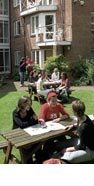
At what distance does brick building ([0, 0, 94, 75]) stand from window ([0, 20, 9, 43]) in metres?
4.22

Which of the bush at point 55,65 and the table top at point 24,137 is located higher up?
the bush at point 55,65

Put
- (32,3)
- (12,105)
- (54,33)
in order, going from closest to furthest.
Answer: (12,105), (54,33), (32,3)

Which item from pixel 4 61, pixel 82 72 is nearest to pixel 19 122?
pixel 82 72

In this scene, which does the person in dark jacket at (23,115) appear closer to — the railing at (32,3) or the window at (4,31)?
the railing at (32,3)

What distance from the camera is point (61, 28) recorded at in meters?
25.4

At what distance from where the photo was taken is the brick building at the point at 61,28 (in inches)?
982

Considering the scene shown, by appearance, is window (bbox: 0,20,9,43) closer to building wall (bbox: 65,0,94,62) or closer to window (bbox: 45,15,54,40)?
window (bbox: 45,15,54,40)

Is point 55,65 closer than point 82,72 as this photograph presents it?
Yes

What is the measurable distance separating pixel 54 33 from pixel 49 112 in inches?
758

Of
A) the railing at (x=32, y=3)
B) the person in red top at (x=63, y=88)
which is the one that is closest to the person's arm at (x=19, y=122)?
the person in red top at (x=63, y=88)

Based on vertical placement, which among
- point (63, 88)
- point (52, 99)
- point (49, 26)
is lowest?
point (63, 88)

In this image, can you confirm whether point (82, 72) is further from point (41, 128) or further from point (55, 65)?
point (41, 128)

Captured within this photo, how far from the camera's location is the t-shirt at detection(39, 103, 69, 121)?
6.58 m
